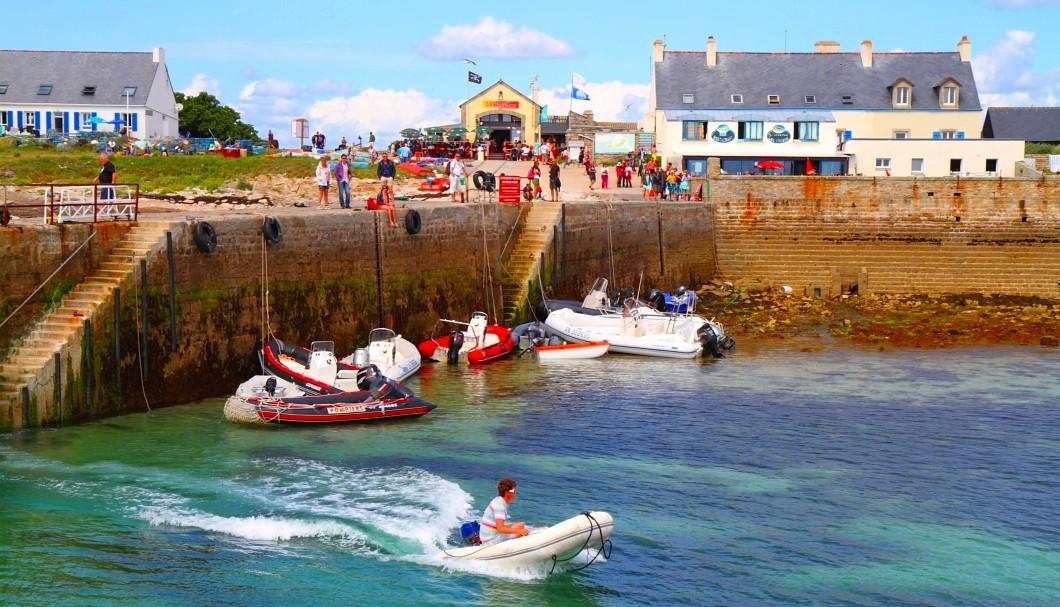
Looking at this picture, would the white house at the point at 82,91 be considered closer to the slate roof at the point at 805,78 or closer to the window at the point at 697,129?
the slate roof at the point at 805,78

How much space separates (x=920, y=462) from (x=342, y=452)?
9.44 m

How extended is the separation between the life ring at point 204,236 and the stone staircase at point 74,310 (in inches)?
15.9

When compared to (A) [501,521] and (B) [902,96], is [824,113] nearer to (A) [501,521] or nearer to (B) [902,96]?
(B) [902,96]

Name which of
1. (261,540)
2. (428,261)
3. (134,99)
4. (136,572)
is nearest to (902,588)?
(261,540)

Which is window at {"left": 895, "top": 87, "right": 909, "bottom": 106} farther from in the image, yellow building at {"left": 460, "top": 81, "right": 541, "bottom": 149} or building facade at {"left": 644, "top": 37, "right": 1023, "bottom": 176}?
yellow building at {"left": 460, "top": 81, "right": 541, "bottom": 149}

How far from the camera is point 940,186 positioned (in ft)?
142

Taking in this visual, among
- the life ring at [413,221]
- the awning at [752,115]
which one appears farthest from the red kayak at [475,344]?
the awning at [752,115]

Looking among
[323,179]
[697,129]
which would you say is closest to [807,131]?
[697,129]

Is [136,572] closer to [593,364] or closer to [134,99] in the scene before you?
[593,364]

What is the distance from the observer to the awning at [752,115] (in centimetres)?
5275

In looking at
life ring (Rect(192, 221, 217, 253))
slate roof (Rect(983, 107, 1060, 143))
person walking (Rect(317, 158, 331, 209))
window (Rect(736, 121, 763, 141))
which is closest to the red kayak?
person walking (Rect(317, 158, 331, 209))

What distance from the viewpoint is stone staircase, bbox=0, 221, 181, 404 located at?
20.8 m

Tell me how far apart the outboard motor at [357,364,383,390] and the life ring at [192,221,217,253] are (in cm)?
387

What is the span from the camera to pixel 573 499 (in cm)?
1767
